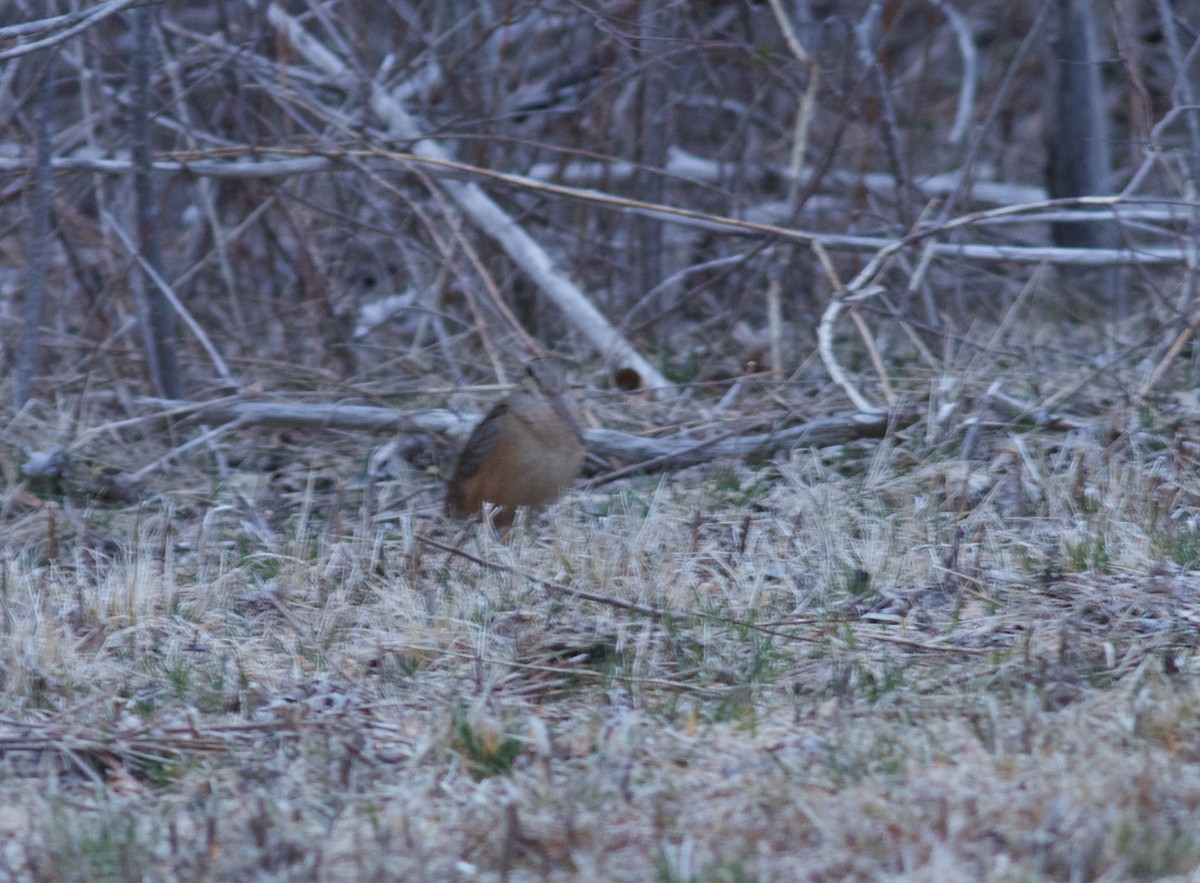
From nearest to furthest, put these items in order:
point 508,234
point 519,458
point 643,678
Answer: point 643,678
point 519,458
point 508,234

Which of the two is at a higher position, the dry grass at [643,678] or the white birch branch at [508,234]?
the white birch branch at [508,234]

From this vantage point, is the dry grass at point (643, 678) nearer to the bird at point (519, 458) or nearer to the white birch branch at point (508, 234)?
the bird at point (519, 458)

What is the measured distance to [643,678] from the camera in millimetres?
3529

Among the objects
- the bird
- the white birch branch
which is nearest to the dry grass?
the bird

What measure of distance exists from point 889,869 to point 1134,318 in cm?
590

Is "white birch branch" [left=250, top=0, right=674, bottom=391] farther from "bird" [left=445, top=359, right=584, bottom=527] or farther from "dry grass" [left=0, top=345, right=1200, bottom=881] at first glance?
"bird" [left=445, top=359, right=584, bottom=527]

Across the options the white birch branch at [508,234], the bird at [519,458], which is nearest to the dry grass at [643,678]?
the bird at [519,458]

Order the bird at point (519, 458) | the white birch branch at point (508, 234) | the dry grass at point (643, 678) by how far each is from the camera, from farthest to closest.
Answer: the white birch branch at point (508, 234) → the bird at point (519, 458) → the dry grass at point (643, 678)

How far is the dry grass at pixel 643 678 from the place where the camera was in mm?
2582

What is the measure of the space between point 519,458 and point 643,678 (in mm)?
1637

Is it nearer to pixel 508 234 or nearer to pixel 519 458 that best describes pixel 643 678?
pixel 519 458

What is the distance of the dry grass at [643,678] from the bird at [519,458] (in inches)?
5.1

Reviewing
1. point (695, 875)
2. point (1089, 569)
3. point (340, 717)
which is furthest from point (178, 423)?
point (695, 875)

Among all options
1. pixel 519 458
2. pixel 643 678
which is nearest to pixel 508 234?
pixel 519 458
